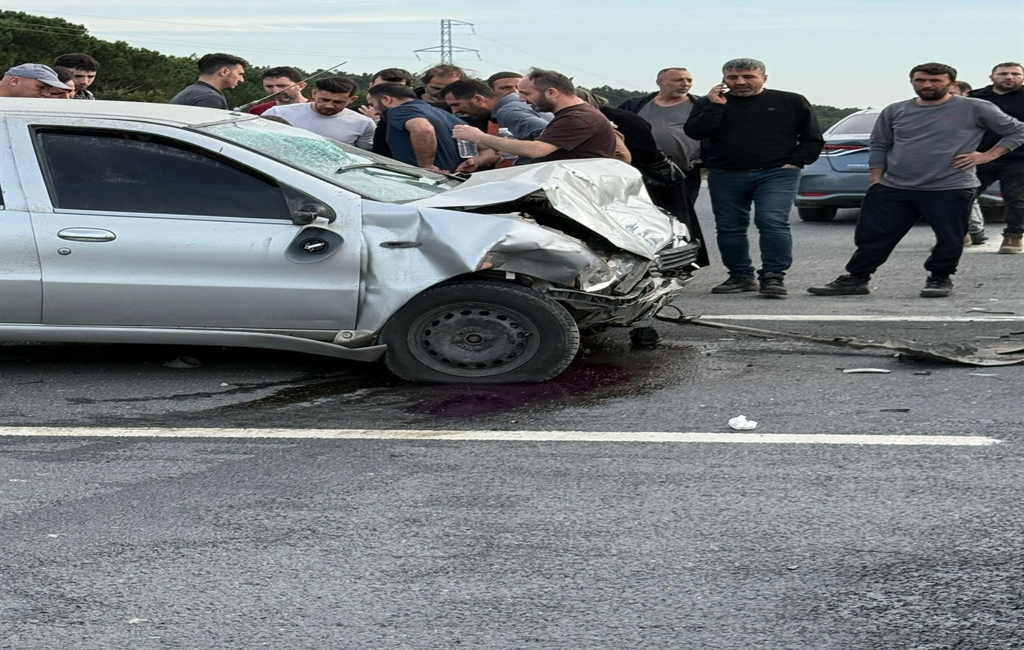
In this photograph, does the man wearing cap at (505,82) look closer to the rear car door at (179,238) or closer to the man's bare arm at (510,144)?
the man's bare arm at (510,144)

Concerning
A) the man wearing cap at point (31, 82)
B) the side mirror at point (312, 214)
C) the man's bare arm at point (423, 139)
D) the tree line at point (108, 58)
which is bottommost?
the tree line at point (108, 58)

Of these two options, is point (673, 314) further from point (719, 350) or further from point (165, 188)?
point (165, 188)

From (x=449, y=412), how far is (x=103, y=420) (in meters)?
1.50

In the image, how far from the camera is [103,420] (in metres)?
5.70

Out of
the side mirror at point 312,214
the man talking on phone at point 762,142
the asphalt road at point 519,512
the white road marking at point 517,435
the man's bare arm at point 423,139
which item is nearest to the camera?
the asphalt road at point 519,512

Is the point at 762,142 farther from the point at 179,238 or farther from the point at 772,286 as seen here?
the point at 179,238

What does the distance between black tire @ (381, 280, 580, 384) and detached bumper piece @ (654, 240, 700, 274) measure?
728 mm

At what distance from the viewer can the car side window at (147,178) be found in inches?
243

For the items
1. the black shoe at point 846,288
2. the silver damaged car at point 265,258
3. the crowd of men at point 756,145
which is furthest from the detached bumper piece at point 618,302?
the black shoe at point 846,288

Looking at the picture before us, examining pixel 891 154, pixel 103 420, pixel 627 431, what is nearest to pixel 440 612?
pixel 627 431

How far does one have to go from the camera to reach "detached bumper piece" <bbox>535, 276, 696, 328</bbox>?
6.22 m

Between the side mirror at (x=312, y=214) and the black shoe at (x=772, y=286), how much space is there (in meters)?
3.95

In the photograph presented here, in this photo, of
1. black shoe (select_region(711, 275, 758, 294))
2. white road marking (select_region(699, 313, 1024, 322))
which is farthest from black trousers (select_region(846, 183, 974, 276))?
white road marking (select_region(699, 313, 1024, 322))

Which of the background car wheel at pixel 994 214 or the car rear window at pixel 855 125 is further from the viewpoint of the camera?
the car rear window at pixel 855 125
